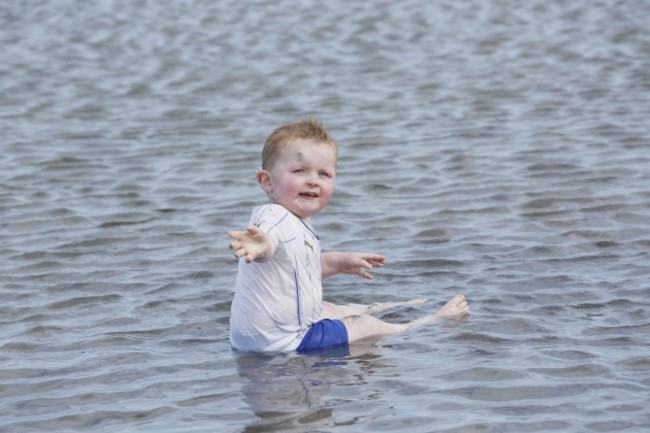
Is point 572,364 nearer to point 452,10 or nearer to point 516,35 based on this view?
point 516,35

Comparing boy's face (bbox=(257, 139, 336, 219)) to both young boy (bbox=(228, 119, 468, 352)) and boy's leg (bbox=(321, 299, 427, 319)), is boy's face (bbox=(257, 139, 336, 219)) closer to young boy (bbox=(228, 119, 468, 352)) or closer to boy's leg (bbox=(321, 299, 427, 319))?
young boy (bbox=(228, 119, 468, 352))

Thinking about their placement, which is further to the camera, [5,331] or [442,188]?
[442,188]

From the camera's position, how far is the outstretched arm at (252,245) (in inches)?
223

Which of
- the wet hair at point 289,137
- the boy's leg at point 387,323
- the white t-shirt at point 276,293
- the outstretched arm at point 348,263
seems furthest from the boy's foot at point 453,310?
the wet hair at point 289,137

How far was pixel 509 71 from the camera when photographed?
13.6 m

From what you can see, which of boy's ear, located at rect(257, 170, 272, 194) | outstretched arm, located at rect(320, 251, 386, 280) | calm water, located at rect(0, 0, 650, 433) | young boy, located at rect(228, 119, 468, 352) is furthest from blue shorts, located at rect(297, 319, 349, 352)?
boy's ear, located at rect(257, 170, 272, 194)

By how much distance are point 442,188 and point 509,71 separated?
4.47m

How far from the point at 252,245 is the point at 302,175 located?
2.11 feet

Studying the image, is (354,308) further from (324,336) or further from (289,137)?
(289,137)

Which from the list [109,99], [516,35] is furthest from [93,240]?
[516,35]

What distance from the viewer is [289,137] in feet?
21.0

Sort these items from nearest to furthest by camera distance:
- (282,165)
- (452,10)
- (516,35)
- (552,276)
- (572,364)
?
(572,364) → (282,165) → (552,276) → (516,35) → (452,10)

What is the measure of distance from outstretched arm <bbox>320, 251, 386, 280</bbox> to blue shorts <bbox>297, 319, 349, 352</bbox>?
0.40m

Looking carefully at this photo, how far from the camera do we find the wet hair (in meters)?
6.40
